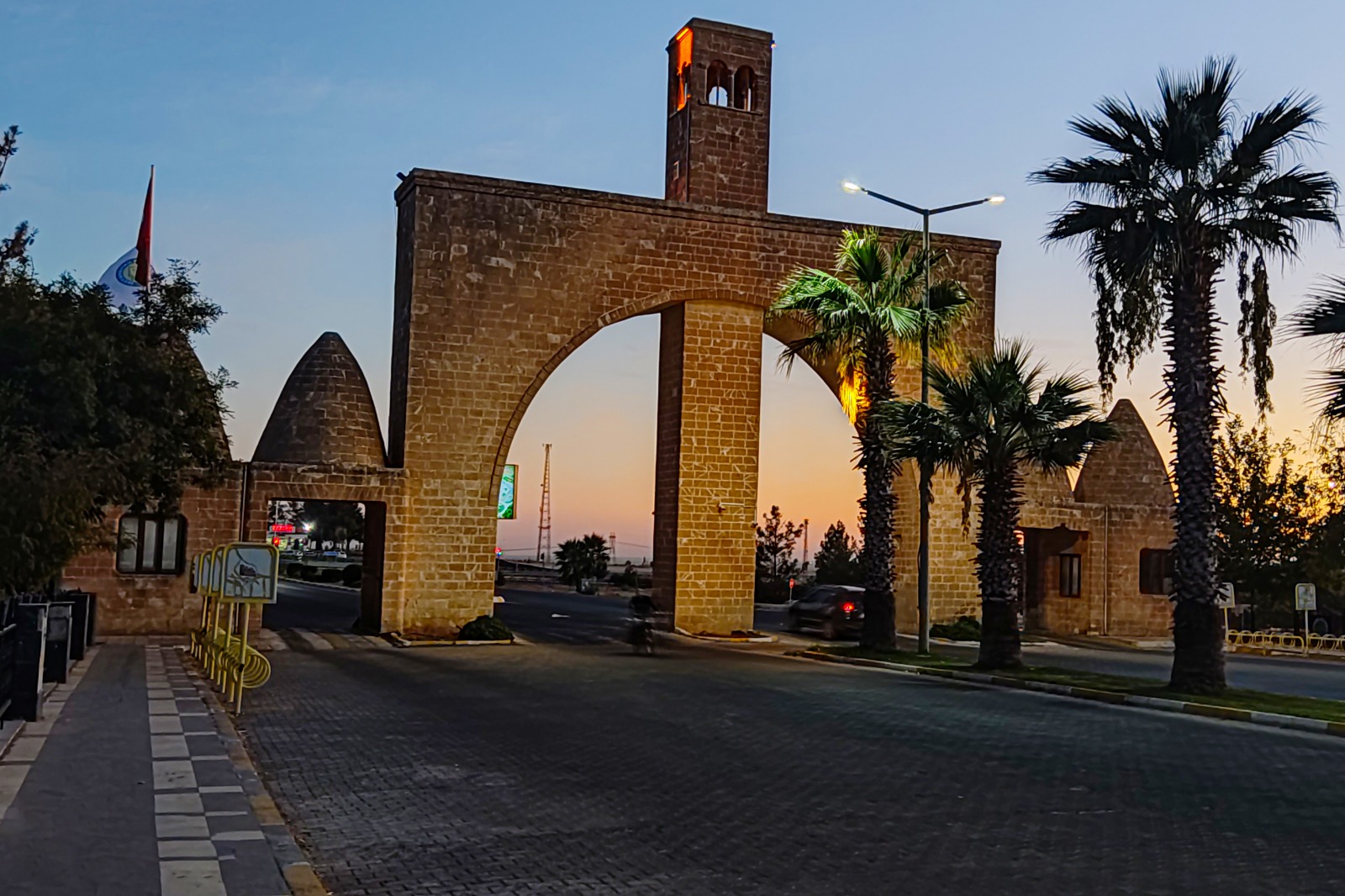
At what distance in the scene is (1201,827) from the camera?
8742 mm

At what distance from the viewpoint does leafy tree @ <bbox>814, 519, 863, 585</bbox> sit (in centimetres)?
6228

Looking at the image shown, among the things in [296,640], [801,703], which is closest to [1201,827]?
[801,703]

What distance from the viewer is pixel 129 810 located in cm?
854

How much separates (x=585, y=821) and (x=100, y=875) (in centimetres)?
308

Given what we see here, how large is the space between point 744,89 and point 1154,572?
16891mm

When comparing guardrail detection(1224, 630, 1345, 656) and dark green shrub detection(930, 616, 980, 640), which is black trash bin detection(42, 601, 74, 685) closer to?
dark green shrub detection(930, 616, 980, 640)

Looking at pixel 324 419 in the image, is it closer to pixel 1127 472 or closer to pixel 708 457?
pixel 708 457

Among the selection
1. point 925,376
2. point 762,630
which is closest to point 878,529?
point 925,376

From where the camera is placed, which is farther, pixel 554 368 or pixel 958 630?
pixel 958 630

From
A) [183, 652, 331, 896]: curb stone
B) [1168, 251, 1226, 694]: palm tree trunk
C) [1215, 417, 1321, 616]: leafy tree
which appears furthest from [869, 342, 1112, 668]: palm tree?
[1215, 417, 1321, 616]: leafy tree

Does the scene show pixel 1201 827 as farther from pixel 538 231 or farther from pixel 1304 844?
pixel 538 231

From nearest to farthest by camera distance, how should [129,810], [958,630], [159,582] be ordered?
[129,810]
[159,582]
[958,630]

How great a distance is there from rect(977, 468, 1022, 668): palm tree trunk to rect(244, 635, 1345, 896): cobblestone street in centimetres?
474

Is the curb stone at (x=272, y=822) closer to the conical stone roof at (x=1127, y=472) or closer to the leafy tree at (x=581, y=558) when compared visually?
the conical stone roof at (x=1127, y=472)
